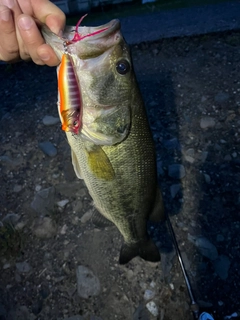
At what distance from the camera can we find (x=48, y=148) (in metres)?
3.86

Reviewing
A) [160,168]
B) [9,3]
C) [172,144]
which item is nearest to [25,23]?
[9,3]

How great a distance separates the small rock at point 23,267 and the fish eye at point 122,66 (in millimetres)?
1922

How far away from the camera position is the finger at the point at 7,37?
1736 mm

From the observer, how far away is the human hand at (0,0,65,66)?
1693 millimetres

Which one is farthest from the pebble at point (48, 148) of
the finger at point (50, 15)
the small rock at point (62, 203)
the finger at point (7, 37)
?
the finger at point (50, 15)

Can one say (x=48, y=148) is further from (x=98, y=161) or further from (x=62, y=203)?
(x=98, y=161)

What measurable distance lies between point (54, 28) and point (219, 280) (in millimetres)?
2118

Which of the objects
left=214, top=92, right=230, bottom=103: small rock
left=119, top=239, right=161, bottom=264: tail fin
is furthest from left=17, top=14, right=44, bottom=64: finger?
left=214, top=92, right=230, bottom=103: small rock

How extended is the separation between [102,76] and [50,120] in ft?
8.56

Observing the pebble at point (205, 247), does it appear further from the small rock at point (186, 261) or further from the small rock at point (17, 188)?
the small rock at point (17, 188)

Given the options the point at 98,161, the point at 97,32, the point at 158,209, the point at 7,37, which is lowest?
the point at 158,209

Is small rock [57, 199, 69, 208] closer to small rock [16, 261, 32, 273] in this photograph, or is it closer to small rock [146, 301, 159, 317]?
small rock [16, 261, 32, 273]

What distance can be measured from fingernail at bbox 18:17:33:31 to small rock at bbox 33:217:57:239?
1902 millimetres

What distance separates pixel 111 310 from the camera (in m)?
2.70
